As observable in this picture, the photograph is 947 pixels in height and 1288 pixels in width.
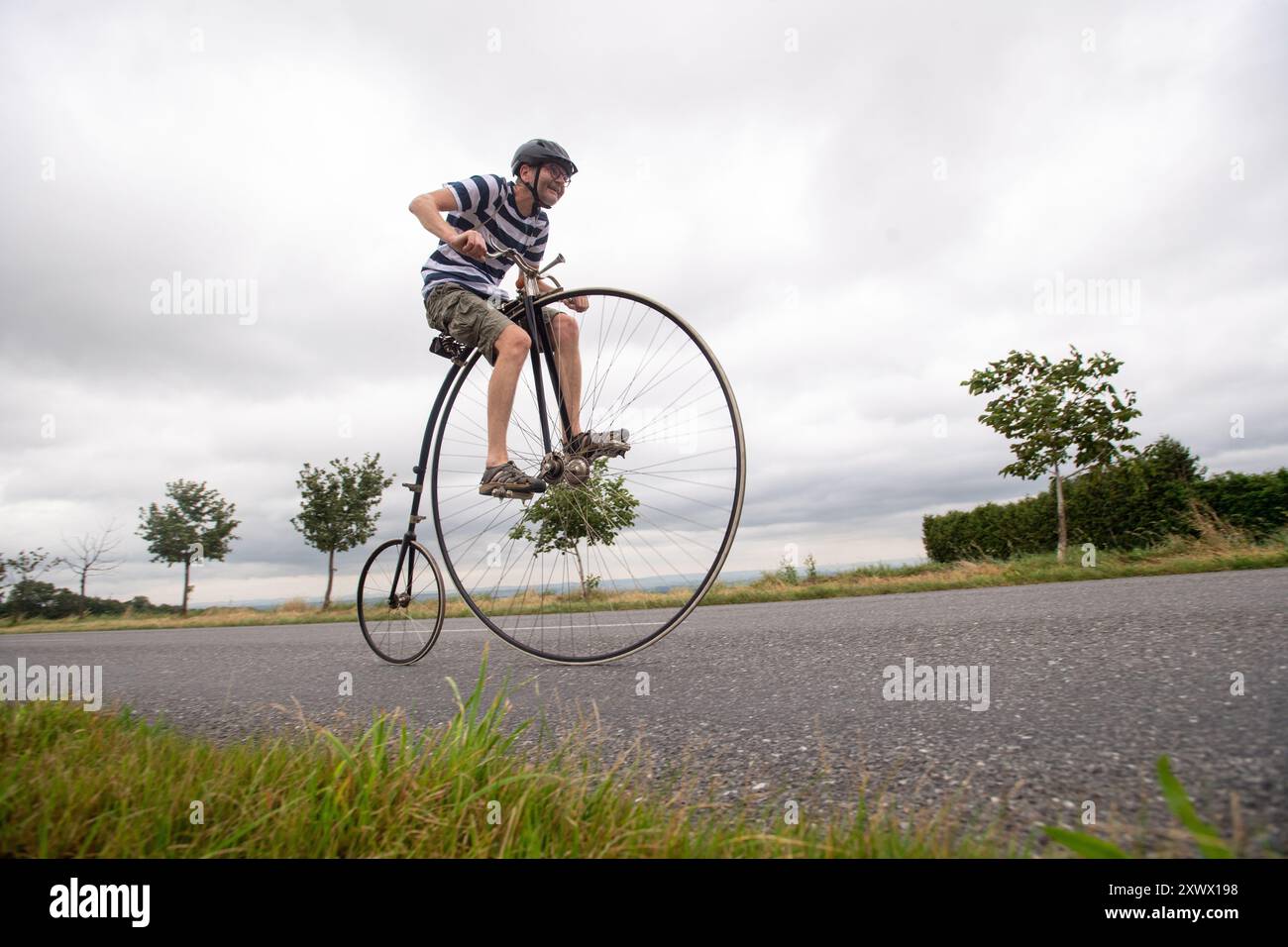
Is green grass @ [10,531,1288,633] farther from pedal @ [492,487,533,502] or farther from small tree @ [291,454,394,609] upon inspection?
small tree @ [291,454,394,609]

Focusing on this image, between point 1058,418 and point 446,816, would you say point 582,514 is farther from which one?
point 1058,418

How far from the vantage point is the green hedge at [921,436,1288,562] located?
12.9 meters

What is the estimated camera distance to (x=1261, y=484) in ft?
42.5

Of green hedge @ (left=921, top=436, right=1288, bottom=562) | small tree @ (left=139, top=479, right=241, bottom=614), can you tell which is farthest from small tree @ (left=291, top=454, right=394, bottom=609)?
green hedge @ (left=921, top=436, right=1288, bottom=562)

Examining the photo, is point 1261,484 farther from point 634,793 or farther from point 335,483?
point 335,483

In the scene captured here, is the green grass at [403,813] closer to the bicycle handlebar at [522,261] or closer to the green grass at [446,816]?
the green grass at [446,816]

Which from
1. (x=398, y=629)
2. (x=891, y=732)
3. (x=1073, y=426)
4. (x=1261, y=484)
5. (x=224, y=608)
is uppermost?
(x=1073, y=426)

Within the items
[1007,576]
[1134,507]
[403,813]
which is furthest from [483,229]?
[1134,507]

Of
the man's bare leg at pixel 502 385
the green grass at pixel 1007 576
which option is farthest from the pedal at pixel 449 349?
the green grass at pixel 1007 576

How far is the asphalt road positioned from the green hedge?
11445 millimetres

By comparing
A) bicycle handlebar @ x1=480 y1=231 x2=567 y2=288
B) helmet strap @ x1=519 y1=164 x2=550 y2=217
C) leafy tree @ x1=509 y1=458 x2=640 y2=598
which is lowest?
leafy tree @ x1=509 y1=458 x2=640 y2=598
